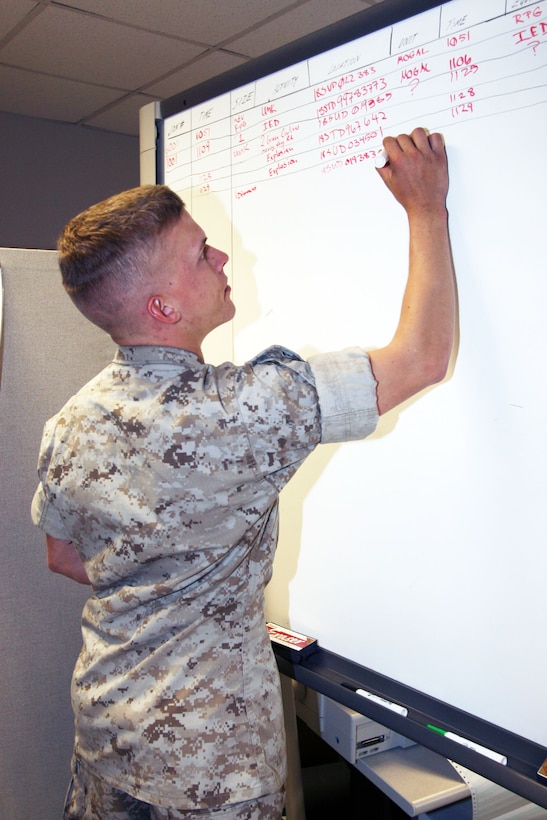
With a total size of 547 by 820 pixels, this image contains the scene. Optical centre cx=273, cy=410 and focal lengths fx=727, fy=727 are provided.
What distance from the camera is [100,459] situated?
986 millimetres

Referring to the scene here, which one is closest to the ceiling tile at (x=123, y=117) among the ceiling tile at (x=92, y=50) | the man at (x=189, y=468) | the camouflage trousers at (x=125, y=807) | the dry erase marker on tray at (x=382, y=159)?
the ceiling tile at (x=92, y=50)

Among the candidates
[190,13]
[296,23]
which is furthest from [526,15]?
[296,23]

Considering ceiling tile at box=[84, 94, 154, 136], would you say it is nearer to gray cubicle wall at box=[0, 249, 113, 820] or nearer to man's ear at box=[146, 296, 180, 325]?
gray cubicle wall at box=[0, 249, 113, 820]

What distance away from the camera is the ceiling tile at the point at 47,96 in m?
4.07

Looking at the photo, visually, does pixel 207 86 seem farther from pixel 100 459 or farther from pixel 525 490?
pixel 525 490

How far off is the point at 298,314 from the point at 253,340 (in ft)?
0.45

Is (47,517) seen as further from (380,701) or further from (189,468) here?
(380,701)

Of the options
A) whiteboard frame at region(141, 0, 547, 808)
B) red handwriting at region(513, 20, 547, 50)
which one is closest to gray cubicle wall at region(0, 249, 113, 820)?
whiteboard frame at region(141, 0, 547, 808)

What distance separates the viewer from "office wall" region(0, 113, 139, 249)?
461 cm

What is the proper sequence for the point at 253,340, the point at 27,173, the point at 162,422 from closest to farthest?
1. the point at 162,422
2. the point at 253,340
3. the point at 27,173

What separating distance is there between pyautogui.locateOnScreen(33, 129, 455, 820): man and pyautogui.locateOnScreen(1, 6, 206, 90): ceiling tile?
113 inches

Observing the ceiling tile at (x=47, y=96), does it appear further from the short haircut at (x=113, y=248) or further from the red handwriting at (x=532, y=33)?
the red handwriting at (x=532, y=33)

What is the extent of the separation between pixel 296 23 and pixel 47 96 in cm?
168

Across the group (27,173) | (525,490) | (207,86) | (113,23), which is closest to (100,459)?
(525,490)
